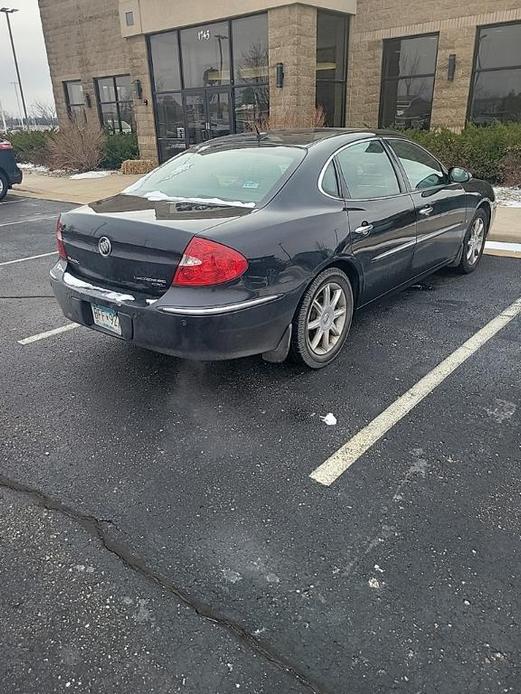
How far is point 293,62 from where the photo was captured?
13203 mm

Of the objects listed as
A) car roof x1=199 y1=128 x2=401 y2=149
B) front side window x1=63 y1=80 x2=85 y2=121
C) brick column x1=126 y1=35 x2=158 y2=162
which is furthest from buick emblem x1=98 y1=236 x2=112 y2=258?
front side window x1=63 y1=80 x2=85 y2=121

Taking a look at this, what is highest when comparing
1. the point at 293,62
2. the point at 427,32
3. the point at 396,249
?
the point at 427,32

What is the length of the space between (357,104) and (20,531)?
14756 millimetres

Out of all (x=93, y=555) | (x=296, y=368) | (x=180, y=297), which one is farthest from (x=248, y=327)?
(x=93, y=555)

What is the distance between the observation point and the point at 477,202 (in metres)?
5.63

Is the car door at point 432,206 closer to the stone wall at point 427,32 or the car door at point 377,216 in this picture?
the car door at point 377,216

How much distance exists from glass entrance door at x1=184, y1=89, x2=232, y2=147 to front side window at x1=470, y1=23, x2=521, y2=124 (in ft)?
21.5

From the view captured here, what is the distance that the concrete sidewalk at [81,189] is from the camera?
865 cm

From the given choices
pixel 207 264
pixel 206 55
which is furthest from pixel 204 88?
pixel 207 264

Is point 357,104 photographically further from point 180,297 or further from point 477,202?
point 180,297

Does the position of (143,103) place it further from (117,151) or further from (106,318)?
(106,318)

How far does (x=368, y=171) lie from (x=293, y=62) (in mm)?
10457

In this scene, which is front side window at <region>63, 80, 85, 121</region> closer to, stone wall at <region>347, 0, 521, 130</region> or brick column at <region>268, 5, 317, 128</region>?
brick column at <region>268, 5, 317, 128</region>

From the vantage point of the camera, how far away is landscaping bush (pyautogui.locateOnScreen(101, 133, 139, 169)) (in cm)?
1784
